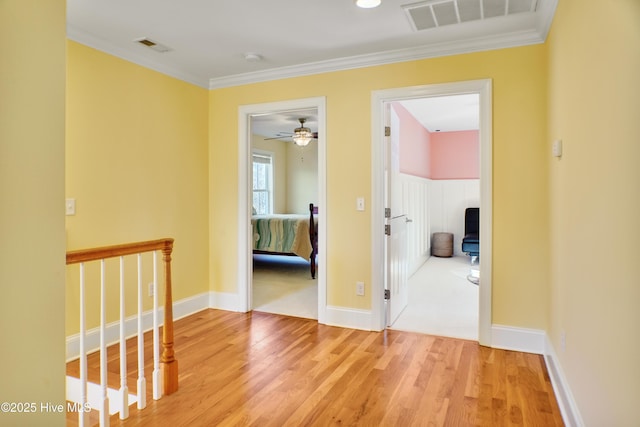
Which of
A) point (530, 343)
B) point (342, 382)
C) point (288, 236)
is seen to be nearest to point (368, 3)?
point (342, 382)

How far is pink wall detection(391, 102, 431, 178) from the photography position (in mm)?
5574

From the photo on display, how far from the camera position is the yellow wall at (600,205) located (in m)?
1.15

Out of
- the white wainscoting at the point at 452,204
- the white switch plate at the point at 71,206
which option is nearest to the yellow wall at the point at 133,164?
the white switch plate at the point at 71,206

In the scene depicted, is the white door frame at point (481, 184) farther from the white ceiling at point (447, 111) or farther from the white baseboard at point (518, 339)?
the white ceiling at point (447, 111)

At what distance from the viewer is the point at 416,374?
259 cm

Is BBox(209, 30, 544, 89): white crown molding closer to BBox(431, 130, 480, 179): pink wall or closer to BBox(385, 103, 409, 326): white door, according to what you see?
BBox(385, 103, 409, 326): white door

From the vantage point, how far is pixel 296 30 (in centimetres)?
288

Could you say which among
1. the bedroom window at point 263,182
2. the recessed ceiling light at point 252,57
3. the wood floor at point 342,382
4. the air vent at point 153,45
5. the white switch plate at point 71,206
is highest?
the recessed ceiling light at point 252,57

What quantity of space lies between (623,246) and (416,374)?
1.69m

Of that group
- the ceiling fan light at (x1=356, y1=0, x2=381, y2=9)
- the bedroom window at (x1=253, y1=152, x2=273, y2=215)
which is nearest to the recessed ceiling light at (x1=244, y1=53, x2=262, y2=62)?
the ceiling fan light at (x1=356, y1=0, x2=381, y2=9)

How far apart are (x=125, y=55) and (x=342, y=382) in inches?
118

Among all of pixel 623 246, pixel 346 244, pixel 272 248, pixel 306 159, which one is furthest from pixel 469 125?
pixel 623 246

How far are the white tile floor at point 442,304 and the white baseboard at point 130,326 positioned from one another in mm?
1969

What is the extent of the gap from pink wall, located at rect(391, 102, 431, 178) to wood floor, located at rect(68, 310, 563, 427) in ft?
9.71
